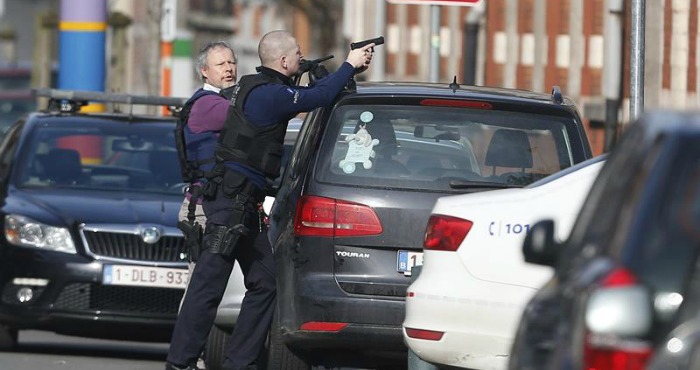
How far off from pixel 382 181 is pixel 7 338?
187 inches

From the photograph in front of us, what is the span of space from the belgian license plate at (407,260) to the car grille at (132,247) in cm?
373

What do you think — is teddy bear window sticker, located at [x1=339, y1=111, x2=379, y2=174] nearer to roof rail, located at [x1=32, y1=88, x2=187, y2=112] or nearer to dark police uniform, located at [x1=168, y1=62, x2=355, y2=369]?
dark police uniform, located at [x1=168, y1=62, x2=355, y2=369]

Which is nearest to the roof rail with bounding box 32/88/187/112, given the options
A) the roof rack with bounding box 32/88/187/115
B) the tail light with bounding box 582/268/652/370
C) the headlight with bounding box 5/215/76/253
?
the roof rack with bounding box 32/88/187/115

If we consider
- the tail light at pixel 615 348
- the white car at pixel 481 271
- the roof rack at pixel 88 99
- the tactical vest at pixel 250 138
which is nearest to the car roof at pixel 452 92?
the tactical vest at pixel 250 138

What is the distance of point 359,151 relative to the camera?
34.2 feet

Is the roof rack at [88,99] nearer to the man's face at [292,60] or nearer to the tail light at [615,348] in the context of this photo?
the man's face at [292,60]

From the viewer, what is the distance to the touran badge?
1384 centimetres

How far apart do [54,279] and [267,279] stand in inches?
126

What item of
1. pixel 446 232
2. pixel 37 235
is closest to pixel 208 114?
pixel 446 232

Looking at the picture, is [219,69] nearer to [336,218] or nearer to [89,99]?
[336,218]

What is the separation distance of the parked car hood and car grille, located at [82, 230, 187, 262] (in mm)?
97

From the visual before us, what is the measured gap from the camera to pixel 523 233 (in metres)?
8.91

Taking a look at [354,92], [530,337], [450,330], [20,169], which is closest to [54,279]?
[20,169]

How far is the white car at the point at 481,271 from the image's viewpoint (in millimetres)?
8906
